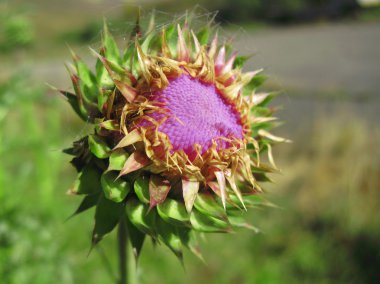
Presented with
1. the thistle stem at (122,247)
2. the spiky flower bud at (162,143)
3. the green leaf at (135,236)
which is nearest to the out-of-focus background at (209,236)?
the spiky flower bud at (162,143)

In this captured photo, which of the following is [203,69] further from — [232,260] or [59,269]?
[232,260]

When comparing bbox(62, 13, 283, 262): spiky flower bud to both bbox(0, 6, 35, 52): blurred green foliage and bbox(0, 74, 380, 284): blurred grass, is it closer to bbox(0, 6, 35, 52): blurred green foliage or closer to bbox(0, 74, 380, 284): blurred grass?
bbox(0, 74, 380, 284): blurred grass

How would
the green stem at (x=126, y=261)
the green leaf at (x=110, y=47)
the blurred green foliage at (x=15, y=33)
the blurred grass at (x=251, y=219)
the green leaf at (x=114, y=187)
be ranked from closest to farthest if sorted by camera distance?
1. the green leaf at (x=114, y=187)
2. the green leaf at (x=110, y=47)
3. the green stem at (x=126, y=261)
4. the blurred grass at (x=251, y=219)
5. the blurred green foliage at (x=15, y=33)

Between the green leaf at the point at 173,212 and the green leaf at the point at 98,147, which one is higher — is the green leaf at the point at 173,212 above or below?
below

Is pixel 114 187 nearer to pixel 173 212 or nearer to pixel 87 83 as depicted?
pixel 173 212

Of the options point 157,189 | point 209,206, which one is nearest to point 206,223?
point 209,206

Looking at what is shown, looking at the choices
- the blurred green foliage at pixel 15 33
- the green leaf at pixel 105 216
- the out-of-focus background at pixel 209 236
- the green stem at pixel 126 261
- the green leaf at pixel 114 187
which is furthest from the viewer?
the blurred green foliage at pixel 15 33

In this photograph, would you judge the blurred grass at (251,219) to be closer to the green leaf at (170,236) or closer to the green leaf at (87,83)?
the green leaf at (87,83)
